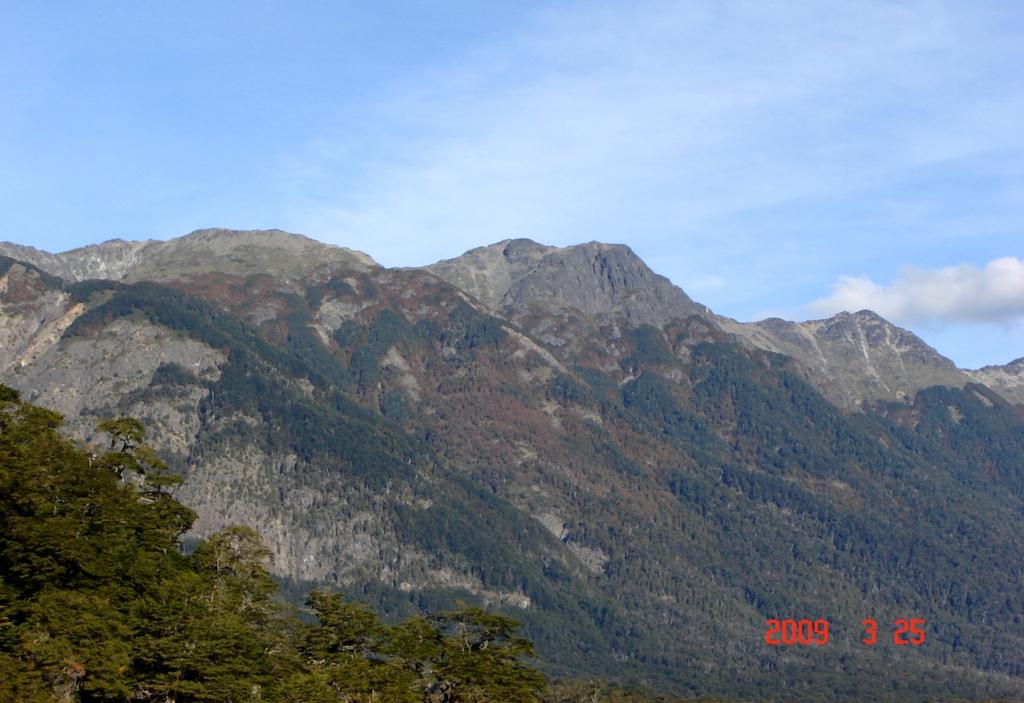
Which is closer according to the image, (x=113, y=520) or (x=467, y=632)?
(x=113, y=520)

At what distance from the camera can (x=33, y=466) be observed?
131625 millimetres

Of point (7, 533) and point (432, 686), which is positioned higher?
point (7, 533)

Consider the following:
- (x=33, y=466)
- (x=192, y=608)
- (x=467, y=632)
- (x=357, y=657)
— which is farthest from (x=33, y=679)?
(x=467, y=632)

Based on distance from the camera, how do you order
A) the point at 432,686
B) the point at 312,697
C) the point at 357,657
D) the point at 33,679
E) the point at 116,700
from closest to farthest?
the point at 33,679
the point at 116,700
the point at 312,697
the point at 357,657
the point at 432,686

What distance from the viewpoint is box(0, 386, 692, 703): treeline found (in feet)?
374

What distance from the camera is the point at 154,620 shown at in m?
120

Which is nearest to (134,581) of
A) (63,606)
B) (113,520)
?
(113,520)

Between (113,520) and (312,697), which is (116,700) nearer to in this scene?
(312,697)

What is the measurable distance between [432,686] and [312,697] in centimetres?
4278

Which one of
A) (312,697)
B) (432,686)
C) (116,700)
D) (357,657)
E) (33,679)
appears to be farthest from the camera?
(432,686)

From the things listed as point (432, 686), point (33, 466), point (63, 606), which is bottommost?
point (432, 686)

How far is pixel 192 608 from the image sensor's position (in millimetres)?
124062

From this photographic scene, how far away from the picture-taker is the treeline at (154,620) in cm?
11394

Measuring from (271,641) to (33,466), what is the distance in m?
28.8
